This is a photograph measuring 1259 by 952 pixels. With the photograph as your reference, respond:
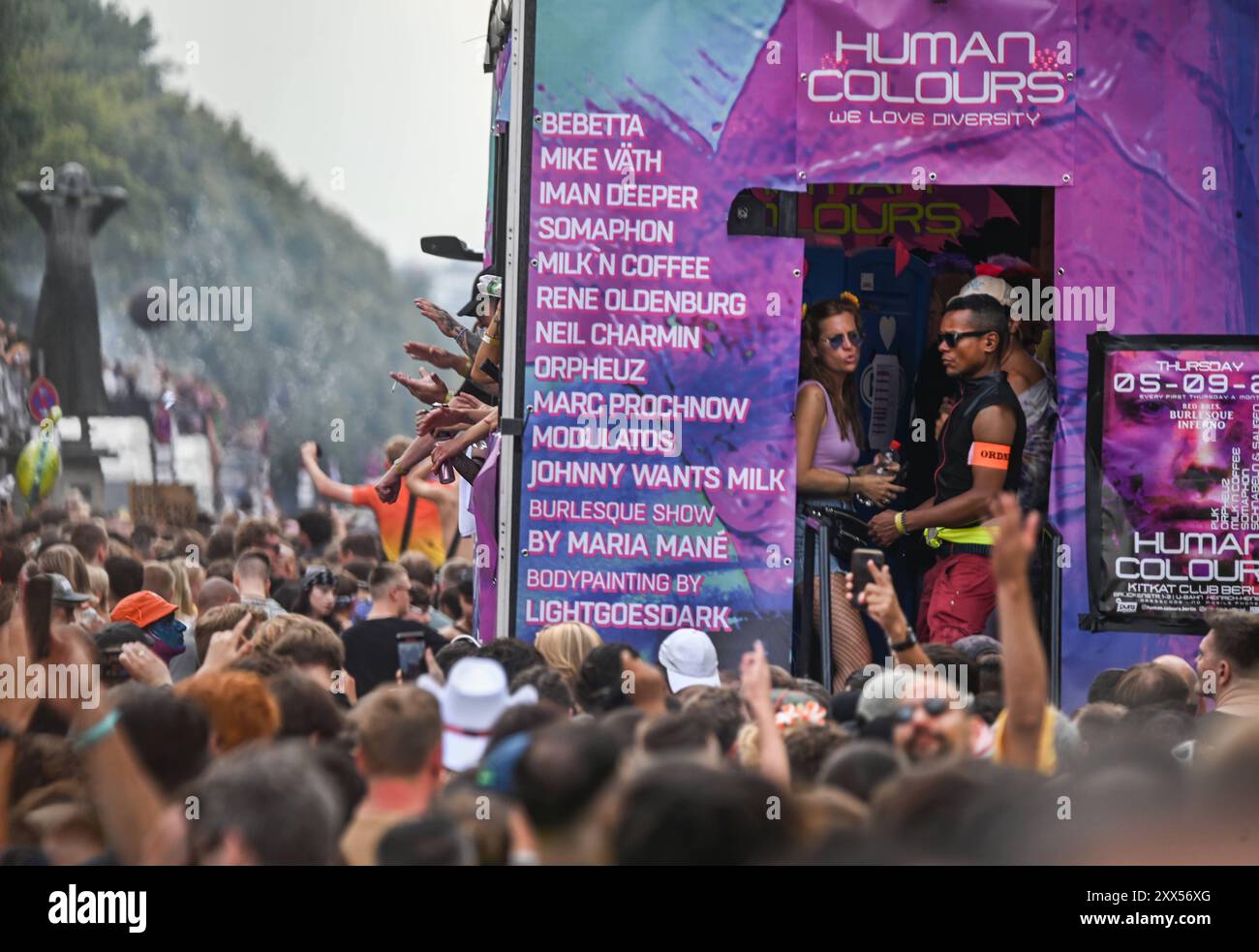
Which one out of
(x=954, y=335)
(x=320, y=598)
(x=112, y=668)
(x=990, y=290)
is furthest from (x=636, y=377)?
(x=320, y=598)

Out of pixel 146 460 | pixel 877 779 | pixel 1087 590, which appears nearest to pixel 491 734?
pixel 877 779

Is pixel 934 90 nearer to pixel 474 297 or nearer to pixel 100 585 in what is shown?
pixel 474 297

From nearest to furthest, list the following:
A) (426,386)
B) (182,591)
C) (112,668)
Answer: (112,668)
(426,386)
(182,591)

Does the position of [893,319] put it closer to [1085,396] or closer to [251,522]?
[1085,396]

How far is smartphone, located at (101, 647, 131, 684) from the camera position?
7.38m

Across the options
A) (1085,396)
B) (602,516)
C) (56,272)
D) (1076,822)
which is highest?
(56,272)

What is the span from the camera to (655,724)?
4953 mm

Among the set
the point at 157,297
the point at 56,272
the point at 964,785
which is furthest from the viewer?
the point at 56,272

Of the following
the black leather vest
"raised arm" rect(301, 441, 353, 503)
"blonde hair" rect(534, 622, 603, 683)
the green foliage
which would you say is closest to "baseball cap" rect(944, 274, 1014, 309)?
the black leather vest

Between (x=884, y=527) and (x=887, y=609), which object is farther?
(x=884, y=527)

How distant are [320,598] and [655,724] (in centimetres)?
590

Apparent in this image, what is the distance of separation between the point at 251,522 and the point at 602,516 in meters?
5.33

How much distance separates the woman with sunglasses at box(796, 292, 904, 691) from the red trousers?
0.35m

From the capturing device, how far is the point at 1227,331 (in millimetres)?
7785
